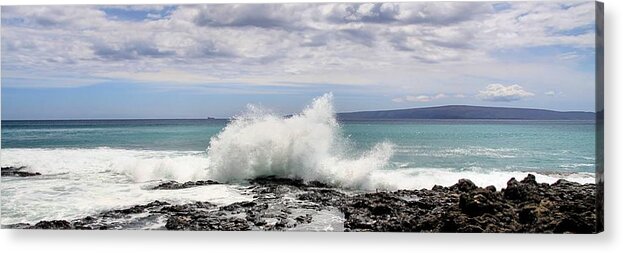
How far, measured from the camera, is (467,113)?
707 cm

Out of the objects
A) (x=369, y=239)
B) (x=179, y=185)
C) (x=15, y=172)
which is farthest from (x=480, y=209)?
(x=15, y=172)

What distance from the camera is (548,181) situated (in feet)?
23.0

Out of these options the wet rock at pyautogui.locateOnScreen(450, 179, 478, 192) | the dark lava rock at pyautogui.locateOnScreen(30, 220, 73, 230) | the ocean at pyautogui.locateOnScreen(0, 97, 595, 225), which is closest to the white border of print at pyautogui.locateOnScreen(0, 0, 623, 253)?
the dark lava rock at pyautogui.locateOnScreen(30, 220, 73, 230)

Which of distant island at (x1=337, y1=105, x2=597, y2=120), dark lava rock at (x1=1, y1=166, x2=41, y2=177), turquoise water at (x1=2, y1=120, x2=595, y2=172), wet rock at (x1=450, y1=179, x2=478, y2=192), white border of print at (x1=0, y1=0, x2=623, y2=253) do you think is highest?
distant island at (x1=337, y1=105, x2=597, y2=120)

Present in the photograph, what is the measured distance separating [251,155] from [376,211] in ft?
3.63

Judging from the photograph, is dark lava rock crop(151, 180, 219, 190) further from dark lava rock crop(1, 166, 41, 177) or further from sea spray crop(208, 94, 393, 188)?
dark lava rock crop(1, 166, 41, 177)

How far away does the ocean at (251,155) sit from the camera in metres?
7.06

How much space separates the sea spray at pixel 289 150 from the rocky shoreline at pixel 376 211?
0.10m

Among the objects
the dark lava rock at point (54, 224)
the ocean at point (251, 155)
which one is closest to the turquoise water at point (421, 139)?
the ocean at point (251, 155)

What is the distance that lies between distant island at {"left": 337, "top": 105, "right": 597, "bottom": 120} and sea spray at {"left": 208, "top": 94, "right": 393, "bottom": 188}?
266mm

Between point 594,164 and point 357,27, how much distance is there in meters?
2.01

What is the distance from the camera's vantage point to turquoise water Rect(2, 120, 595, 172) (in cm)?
700

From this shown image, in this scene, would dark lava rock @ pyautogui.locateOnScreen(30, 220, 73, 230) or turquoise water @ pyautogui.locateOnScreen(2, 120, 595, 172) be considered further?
dark lava rock @ pyautogui.locateOnScreen(30, 220, 73, 230)

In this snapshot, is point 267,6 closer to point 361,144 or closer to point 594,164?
point 361,144
